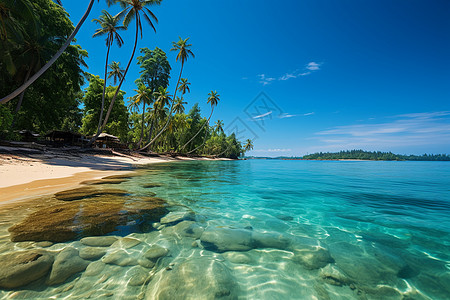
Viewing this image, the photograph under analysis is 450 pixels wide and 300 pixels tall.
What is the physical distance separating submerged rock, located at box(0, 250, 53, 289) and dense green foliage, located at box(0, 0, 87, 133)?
19046 millimetres

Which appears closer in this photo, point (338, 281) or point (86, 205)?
point (338, 281)

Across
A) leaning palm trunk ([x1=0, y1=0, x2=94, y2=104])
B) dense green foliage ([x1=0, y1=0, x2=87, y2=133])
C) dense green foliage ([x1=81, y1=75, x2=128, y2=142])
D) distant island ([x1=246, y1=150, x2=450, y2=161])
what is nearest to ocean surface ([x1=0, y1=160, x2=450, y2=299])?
leaning palm trunk ([x1=0, y1=0, x2=94, y2=104])

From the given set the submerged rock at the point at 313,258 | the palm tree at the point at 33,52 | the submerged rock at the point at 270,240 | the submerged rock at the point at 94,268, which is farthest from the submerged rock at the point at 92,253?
the palm tree at the point at 33,52

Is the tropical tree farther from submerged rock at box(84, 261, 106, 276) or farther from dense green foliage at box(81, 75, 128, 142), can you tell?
submerged rock at box(84, 261, 106, 276)

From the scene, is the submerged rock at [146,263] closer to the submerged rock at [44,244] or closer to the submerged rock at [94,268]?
the submerged rock at [94,268]

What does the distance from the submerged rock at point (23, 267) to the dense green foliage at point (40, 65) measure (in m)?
19.0

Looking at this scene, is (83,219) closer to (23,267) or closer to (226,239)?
(23,267)

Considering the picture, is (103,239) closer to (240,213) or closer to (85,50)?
(240,213)

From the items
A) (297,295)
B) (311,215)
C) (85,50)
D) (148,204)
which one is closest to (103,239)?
(148,204)

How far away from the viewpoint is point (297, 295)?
2.18 meters

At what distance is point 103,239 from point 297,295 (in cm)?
326

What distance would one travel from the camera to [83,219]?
3.82 meters

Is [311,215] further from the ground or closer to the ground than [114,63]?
closer to the ground

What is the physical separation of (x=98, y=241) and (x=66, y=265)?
0.69 metres
